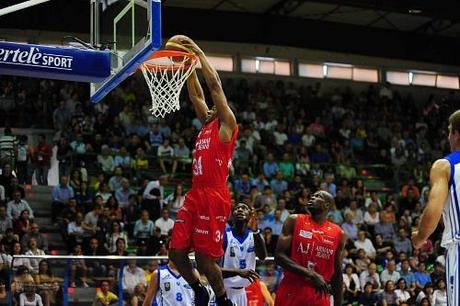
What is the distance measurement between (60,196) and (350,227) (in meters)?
6.51

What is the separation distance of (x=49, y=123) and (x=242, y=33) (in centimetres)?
754

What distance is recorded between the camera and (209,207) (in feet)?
24.8

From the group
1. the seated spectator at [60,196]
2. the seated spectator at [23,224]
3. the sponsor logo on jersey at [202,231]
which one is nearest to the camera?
the sponsor logo on jersey at [202,231]

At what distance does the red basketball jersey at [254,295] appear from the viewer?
426 inches

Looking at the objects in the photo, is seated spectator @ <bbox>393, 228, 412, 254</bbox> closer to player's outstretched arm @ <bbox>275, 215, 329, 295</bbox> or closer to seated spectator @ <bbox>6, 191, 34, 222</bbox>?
seated spectator @ <bbox>6, 191, 34, 222</bbox>

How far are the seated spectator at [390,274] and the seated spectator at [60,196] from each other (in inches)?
261

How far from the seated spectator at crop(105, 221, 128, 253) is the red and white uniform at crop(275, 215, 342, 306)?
7.35 m

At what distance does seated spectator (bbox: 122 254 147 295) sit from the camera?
1188 centimetres

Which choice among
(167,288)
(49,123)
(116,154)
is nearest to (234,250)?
(167,288)

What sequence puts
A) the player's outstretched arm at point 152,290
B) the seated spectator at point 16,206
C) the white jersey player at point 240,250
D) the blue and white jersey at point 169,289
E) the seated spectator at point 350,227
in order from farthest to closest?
the seated spectator at point 350,227 < the seated spectator at point 16,206 < the white jersey player at point 240,250 < the blue and white jersey at point 169,289 < the player's outstretched arm at point 152,290

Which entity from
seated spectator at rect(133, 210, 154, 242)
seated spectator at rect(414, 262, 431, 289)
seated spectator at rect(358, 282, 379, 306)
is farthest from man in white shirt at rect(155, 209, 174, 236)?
seated spectator at rect(414, 262, 431, 289)

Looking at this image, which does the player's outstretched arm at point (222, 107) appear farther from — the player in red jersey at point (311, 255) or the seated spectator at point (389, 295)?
the seated spectator at point (389, 295)

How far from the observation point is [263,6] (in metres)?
25.6

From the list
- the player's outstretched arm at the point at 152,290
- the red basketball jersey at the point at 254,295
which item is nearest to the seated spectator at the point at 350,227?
the red basketball jersey at the point at 254,295
